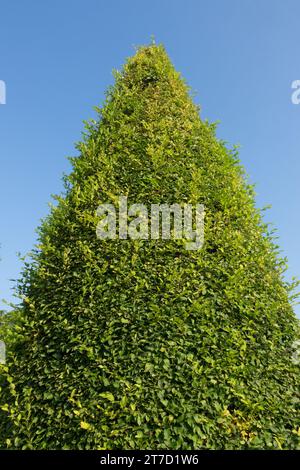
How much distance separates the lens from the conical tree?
3930mm

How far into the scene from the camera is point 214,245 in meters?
4.98

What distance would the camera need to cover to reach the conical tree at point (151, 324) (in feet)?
12.9

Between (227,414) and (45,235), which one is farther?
(45,235)

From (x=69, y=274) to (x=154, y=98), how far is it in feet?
11.1

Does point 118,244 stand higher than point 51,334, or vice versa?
point 118,244

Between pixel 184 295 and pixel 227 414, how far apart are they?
1285 millimetres

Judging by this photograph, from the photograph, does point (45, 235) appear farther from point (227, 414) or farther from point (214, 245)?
point (227, 414)

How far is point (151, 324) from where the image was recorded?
426cm

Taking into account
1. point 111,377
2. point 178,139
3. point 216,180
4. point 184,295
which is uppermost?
point 178,139
